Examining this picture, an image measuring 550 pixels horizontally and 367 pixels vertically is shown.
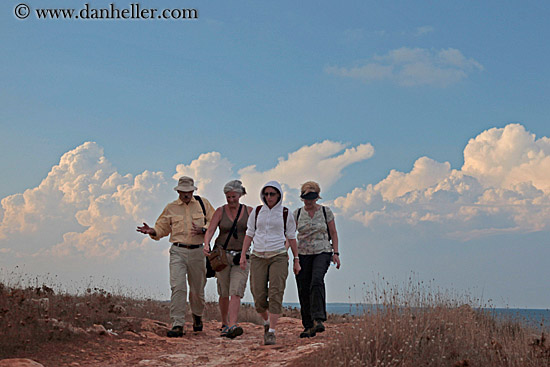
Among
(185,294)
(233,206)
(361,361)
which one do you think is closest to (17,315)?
(185,294)

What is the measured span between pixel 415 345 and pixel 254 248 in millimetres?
2809

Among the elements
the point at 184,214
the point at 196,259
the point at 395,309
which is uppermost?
the point at 184,214

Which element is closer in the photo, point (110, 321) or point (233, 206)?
point (233, 206)

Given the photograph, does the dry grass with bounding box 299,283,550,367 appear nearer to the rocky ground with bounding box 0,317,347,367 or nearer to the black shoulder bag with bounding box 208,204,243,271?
the rocky ground with bounding box 0,317,347,367

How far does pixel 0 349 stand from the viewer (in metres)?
8.42

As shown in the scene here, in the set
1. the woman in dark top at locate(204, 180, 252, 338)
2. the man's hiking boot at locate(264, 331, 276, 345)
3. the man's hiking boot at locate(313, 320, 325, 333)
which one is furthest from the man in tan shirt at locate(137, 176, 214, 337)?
the man's hiking boot at locate(313, 320, 325, 333)

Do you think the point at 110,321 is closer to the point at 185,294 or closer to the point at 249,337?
the point at 185,294

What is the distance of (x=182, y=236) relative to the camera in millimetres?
10383

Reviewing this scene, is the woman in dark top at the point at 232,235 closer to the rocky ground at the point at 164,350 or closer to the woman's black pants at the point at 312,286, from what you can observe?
the rocky ground at the point at 164,350

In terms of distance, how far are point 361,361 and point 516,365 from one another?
80.8 inches

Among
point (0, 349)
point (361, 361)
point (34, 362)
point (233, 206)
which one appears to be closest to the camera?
point (361, 361)

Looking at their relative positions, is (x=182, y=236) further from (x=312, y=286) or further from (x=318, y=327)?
(x=318, y=327)

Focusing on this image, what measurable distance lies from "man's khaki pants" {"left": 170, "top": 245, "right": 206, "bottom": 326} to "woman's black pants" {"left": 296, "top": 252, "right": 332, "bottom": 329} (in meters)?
2.22

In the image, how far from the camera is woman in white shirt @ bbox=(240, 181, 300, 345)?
8.62m
